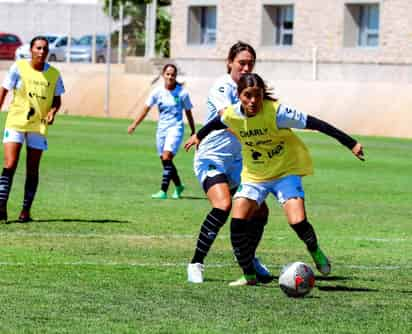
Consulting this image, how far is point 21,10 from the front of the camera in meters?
86.6

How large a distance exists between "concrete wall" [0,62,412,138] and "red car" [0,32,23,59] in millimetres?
25068

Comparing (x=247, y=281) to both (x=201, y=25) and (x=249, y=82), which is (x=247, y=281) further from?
(x=201, y=25)

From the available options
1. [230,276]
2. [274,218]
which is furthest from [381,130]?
[230,276]

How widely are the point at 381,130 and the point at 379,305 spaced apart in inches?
1214

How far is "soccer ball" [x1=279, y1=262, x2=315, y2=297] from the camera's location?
34.6 feet

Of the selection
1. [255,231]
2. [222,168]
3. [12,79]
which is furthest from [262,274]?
[12,79]

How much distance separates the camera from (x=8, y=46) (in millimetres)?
76750

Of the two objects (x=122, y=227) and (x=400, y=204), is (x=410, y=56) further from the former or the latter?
(x=122, y=227)

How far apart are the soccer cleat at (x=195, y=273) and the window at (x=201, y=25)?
53.2 meters

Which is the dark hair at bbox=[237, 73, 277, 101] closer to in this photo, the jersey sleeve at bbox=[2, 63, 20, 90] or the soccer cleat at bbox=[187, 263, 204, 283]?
the soccer cleat at bbox=[187, 263, 204, 283]

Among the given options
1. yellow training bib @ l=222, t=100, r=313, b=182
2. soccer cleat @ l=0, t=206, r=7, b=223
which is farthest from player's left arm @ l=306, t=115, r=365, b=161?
soccer cleat @ l=0, t=206, r=7, b=223

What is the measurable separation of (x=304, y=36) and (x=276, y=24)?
335 centimetres

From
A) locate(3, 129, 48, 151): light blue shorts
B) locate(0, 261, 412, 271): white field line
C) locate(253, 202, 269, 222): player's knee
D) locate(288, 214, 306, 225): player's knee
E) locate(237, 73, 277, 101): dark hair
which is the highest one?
locate(237, 73, 277, 101): dark hair

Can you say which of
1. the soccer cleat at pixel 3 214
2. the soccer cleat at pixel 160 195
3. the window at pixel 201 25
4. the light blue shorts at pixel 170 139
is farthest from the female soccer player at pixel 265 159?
the window at pixel 201 25
